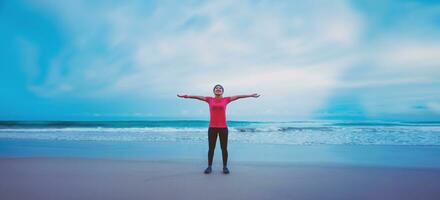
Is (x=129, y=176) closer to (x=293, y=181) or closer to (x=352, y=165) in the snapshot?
(x=293, y=181)

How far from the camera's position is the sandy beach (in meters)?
4.45

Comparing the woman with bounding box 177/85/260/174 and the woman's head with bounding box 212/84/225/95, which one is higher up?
the woman's head with bounding box 212/84/225/95

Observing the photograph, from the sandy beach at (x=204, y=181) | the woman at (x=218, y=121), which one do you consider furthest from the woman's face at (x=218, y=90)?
the sandy beach at (x=204, y=181)

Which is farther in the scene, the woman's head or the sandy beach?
the woman's head

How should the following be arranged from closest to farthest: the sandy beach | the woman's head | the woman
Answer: the sandy beach, the woman, the woman's head

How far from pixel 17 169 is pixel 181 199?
14.6 ft

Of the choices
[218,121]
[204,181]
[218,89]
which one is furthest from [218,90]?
[204,181]

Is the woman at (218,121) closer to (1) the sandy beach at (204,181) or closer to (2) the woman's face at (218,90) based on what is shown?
(2) the woman's face at (218,90)

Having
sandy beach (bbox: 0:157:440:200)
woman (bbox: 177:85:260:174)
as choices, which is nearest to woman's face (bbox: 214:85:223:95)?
woman (bbox: 177:85:260:174)

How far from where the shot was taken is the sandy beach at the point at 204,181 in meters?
4.45

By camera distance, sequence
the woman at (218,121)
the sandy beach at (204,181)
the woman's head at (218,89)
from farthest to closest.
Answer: the woman's head at (218,89) < the woman at (218,121) < the sandy beach at (204,181)

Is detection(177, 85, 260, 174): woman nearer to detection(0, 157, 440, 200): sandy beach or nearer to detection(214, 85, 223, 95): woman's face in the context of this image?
detection(214, 85, 223, 95): woman's face

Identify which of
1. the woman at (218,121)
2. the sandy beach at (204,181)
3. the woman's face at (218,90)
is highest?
the woman's face at (218,90)

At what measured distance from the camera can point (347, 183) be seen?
519cm
